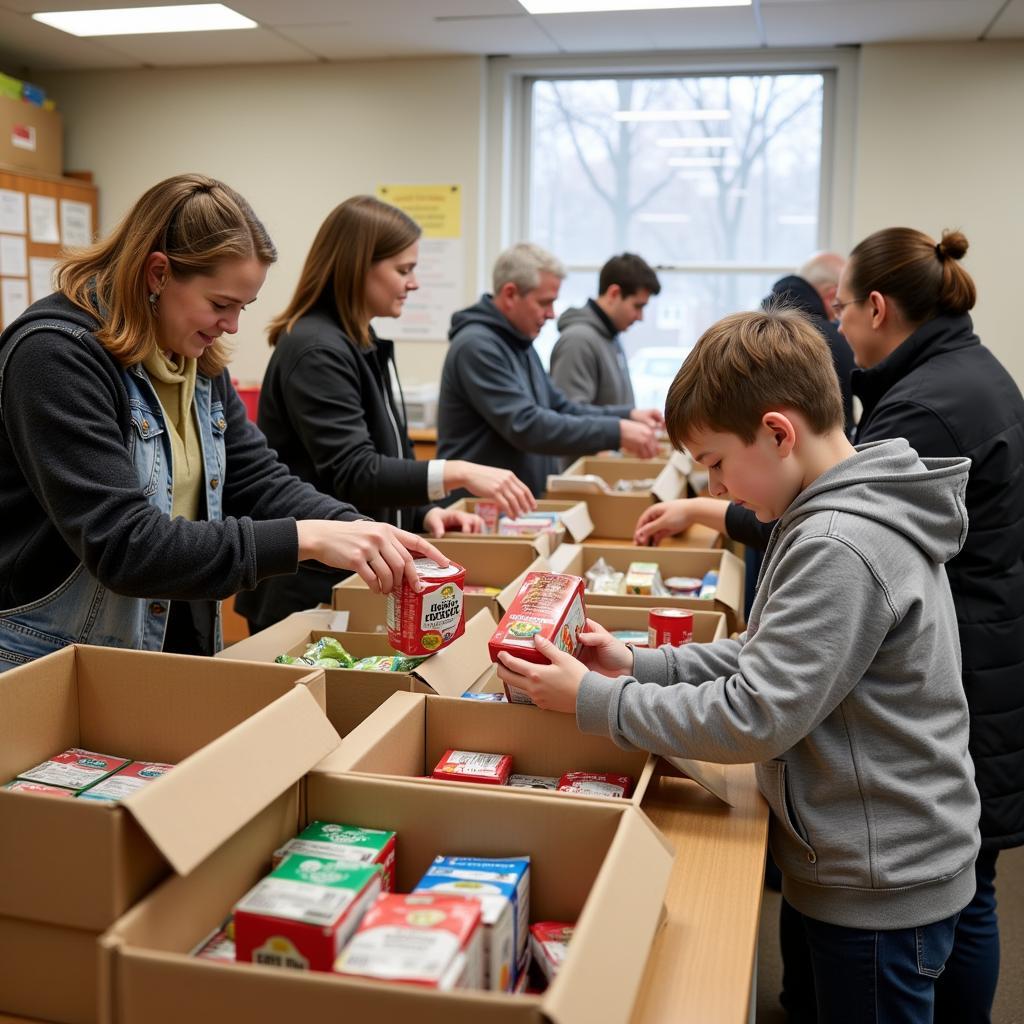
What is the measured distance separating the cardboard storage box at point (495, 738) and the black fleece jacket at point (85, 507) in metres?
0.30

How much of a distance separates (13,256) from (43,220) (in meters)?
0.34

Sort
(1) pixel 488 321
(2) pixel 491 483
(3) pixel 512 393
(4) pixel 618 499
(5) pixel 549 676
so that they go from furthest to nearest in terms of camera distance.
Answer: (1) pixel 488 321 → (3) pixel 512 393 → (4) pixel 618 499 → (2) pixel 491 483 → (5) pixel 549 676

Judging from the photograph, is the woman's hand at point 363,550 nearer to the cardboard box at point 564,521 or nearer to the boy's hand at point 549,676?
the boy's hand at point 549,676

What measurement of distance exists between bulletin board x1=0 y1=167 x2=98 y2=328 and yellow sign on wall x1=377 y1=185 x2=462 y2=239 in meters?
1.53

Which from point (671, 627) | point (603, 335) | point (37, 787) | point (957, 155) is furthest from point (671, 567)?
point (957, 155)

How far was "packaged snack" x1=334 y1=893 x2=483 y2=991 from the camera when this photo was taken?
0.82m

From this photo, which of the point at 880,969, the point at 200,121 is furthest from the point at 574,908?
the point at 200,121

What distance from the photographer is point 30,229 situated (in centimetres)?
527

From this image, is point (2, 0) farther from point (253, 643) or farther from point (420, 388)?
point (253, 643)

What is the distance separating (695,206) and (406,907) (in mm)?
5256

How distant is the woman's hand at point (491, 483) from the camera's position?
231 centimetres

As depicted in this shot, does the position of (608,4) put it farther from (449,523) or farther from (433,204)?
(449,523)

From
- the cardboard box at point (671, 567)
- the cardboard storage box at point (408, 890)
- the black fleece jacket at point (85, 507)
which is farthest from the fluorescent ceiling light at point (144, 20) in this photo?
the cardboard storage box at point (408, 890)

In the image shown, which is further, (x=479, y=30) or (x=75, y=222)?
(x=75, y=222)
